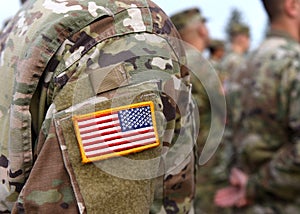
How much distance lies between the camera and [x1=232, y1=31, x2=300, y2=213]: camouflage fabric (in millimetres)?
2709

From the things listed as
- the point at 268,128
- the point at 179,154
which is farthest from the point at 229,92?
the point at 179,154

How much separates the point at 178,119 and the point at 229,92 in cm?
293

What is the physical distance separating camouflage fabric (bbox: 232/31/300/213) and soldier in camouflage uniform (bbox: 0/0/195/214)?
162 cm

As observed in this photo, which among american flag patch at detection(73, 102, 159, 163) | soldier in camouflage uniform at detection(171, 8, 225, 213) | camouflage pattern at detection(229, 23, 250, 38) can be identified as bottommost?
camouflage pattern at detection(229, 23, 250, 38)

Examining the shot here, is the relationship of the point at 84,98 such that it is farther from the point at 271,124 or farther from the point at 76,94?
the point at 271,124

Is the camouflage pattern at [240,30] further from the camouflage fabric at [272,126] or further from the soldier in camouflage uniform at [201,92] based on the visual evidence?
the camouflage fabric at [272,126]

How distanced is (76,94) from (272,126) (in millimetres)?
1936

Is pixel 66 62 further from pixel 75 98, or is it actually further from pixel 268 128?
pixel 268 128

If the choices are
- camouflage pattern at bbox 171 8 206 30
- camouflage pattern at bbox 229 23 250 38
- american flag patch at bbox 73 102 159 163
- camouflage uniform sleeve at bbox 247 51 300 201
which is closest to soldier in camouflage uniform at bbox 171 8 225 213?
camouflage pattern at bbox 171 8 206 30

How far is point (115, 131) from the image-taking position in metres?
1.07

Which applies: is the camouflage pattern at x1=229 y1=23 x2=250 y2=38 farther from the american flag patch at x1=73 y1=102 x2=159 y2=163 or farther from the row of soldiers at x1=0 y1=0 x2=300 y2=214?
the american flag patch at x1=73 y1=102 x2=159 y2=163

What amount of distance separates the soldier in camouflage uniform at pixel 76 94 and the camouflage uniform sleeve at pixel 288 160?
5.22 feet

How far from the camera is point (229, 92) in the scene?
418 centimetres

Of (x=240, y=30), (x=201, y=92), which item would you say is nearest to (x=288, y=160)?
(x=201, y=92)
